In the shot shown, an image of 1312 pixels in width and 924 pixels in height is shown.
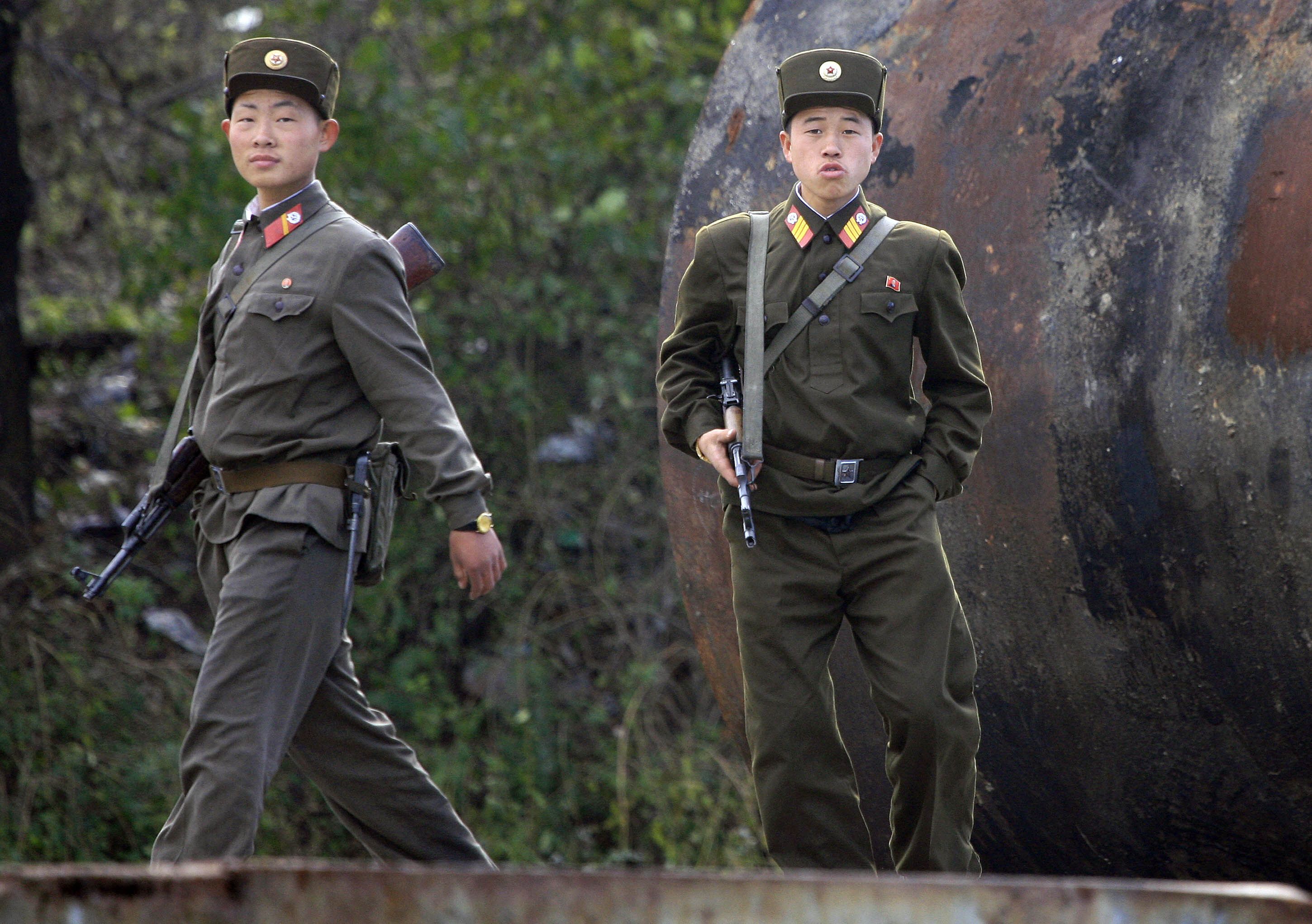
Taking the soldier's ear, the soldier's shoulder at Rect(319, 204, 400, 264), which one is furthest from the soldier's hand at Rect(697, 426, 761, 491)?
the soldier's ear

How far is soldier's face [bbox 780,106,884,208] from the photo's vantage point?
2.44 metres

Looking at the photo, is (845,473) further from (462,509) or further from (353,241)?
(353,241)

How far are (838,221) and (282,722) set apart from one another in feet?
3.97

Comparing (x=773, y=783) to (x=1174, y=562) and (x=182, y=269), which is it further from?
(x=182, y=269)

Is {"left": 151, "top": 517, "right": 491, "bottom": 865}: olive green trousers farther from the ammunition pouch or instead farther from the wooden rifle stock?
the wooden rifle stock

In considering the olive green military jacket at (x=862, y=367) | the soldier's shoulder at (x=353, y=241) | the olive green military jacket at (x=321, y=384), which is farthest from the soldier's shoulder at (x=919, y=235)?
the soldier's shoulder at (x=353, y=241)

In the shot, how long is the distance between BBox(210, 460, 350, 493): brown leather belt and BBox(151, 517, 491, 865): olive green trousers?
0.23 ft

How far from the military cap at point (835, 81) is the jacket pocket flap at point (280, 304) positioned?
883 millimetres

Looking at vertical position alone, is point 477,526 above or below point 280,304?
below

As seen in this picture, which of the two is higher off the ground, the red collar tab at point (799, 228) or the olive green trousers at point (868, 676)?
the red collar tab at point (799, 228)

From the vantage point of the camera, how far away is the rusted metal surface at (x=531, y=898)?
1.14 meters

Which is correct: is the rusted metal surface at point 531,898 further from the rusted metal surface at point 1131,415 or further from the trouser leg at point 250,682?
the trouser leg at point 250,682

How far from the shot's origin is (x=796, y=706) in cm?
240

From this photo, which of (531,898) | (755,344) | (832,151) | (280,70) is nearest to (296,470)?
(280,70)
